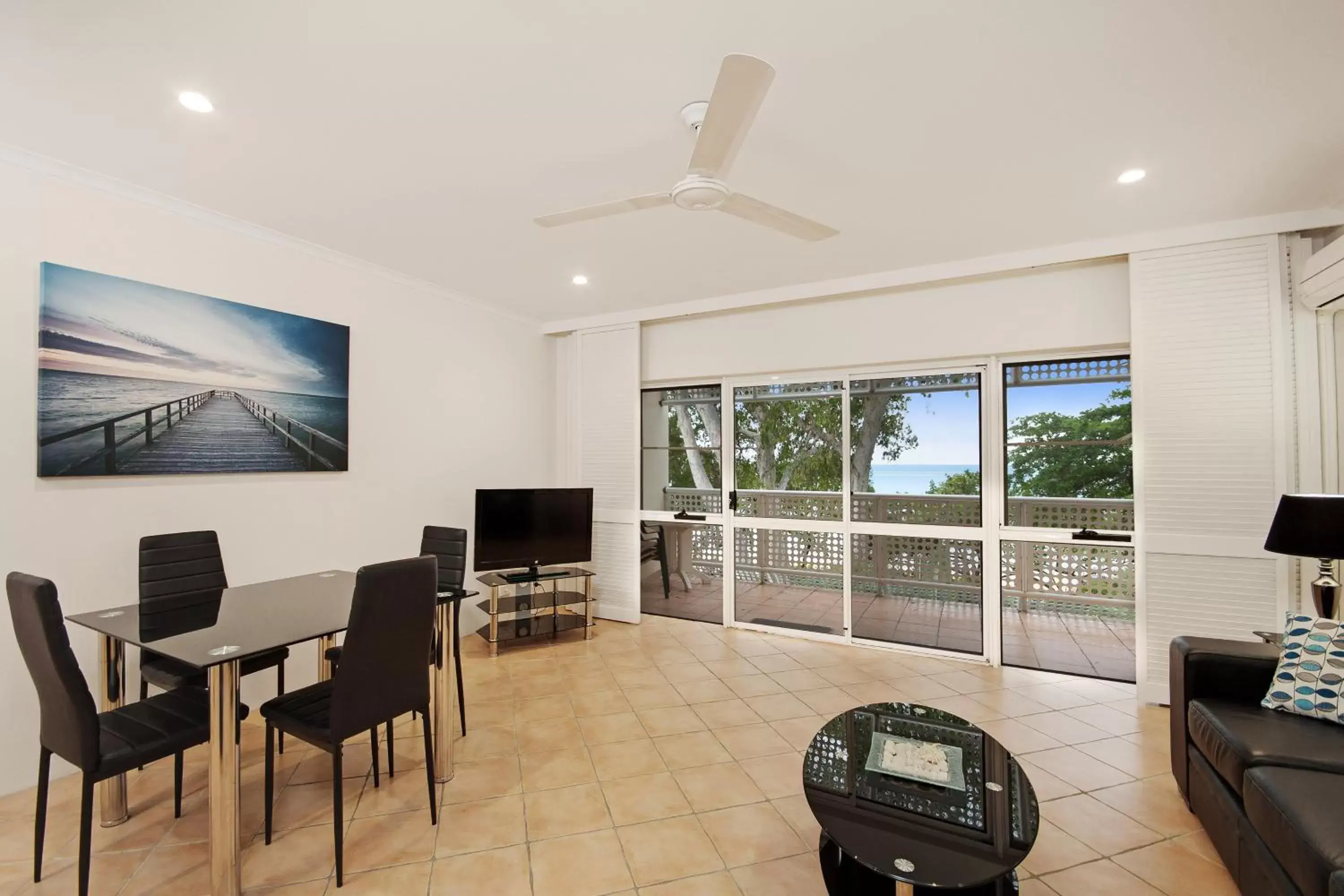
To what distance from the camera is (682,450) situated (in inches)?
198

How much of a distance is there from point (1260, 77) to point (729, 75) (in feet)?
6.17

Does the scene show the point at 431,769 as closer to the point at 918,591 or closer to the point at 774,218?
the point at 774,218

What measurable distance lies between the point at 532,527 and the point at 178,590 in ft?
7.03

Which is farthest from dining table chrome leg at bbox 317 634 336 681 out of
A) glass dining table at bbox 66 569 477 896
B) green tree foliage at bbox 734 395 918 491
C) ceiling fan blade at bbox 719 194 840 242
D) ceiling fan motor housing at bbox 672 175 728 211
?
green tree foliage at bbox 734 395 918 491

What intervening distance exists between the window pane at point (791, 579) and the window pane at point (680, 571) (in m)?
0.25

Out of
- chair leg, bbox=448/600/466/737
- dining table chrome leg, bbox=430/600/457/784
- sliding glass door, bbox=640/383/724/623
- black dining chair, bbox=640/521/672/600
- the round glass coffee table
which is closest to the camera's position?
the round glass coffee table

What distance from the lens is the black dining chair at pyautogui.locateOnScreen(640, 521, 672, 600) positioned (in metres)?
5.11

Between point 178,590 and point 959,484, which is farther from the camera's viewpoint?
point 959,484

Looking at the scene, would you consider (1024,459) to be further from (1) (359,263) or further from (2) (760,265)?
(1) (359,263)

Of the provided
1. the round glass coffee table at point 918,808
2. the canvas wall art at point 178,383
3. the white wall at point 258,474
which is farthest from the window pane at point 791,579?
the canvas wall art at point 178,383

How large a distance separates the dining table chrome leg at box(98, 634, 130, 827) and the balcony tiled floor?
354 cm

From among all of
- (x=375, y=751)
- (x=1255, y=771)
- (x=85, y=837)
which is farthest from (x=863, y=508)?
(x=85, y=837)

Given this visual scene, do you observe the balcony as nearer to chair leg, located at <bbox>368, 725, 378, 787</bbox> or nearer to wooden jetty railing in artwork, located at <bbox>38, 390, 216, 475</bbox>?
chair leg, located at <bbox>368, 725, 378, 787</bbox>

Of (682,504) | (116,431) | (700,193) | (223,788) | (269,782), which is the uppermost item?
(700,193)
